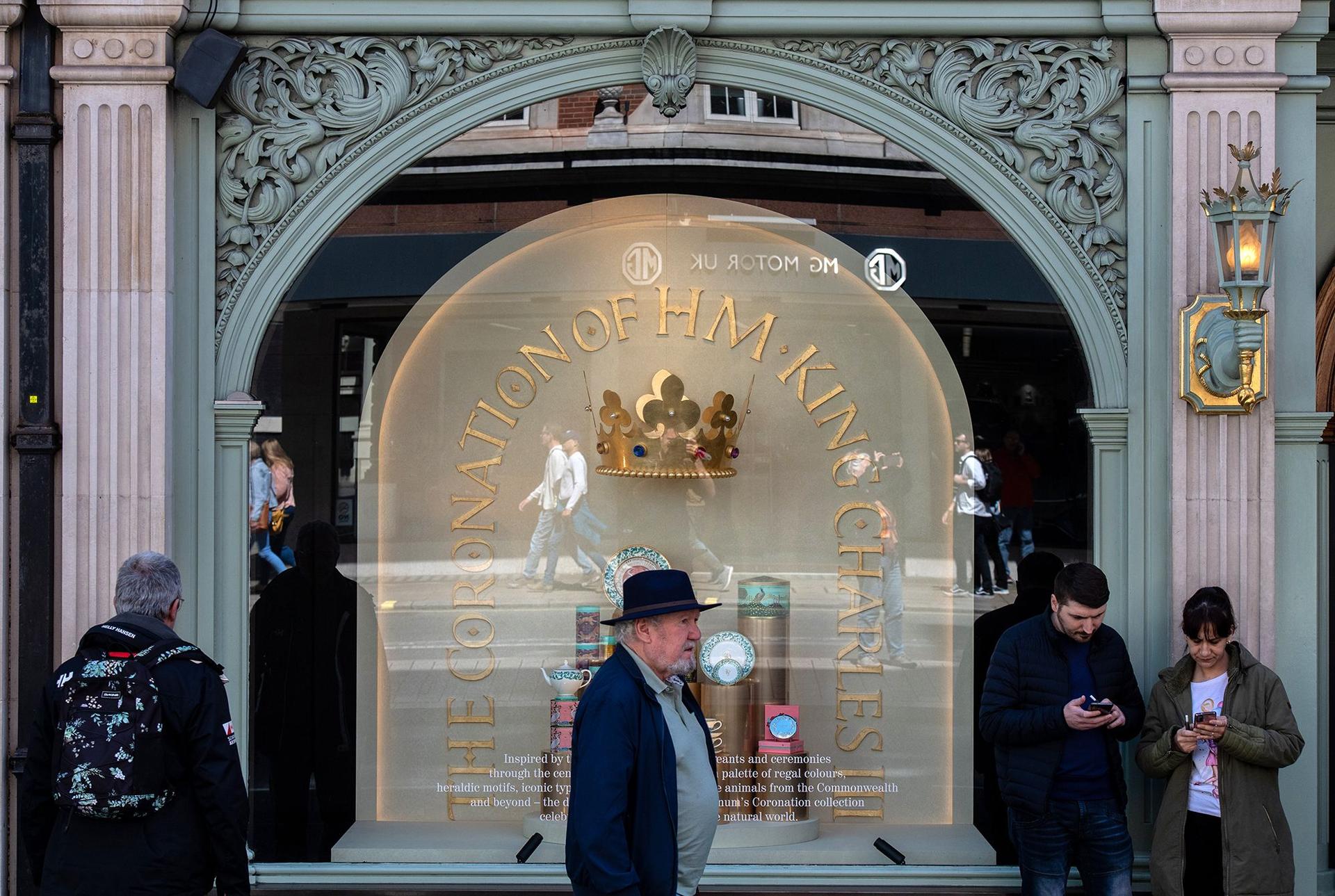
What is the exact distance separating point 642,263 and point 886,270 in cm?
104

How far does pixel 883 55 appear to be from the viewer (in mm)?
6121

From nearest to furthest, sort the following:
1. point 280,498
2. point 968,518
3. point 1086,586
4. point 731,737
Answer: point 1086,586, point 280,498, point 968,518, point 731,737

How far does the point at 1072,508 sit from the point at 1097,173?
137 centimetres

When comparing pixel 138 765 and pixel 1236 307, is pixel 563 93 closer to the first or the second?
pixel 1236 307

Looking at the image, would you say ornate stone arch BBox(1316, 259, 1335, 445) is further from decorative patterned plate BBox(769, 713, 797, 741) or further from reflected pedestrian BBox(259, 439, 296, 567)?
reflected pedestrian BBox(259, 439, 296, 567)

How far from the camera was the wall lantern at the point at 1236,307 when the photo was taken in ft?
17.8

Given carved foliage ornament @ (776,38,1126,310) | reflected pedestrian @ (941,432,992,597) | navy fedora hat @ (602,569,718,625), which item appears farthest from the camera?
reflected pedestrian @ (941,432,992,597)

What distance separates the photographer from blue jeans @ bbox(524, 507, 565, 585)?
6457 millimetres

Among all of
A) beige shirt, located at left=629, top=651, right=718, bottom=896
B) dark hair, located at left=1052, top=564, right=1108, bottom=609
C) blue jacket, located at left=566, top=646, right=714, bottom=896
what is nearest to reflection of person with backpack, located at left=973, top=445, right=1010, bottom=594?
dark hair, located at left=1052, top=564, right=1108, bottom=609

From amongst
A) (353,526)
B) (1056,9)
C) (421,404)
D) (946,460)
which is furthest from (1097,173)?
(353,526)

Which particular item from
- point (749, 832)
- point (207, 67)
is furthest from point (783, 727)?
point (207, 67)

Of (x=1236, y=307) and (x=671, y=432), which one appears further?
(x=671, y=432)

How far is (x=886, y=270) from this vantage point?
635 cm

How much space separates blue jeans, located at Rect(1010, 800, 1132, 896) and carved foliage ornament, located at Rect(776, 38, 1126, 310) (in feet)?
6.61
